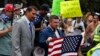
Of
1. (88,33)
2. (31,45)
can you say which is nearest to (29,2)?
(88,33)

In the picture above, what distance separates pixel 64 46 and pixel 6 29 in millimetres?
1434

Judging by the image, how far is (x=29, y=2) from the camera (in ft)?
89.4

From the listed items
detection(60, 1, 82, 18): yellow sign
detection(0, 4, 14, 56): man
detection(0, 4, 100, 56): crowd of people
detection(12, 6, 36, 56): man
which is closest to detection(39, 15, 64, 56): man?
detection(0, 4, 100, 56): crowd of people

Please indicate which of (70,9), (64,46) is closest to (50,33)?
(64,46)

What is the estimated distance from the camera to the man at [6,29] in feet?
31.6

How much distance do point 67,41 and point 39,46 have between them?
57cm

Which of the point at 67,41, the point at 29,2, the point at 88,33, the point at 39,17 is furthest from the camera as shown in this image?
the point at 29,2

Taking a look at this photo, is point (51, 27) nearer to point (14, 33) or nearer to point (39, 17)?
point (14, 33)

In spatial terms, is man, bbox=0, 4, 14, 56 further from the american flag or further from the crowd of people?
the american flag

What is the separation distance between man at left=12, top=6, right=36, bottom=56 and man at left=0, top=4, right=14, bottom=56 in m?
0.49

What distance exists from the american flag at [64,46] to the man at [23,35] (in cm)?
54

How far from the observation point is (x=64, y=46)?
8.82 meters

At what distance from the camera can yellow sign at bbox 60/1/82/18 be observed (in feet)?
34.1

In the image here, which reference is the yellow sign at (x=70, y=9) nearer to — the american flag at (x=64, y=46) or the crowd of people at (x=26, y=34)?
the crowd of people at (x=26, y=34)
